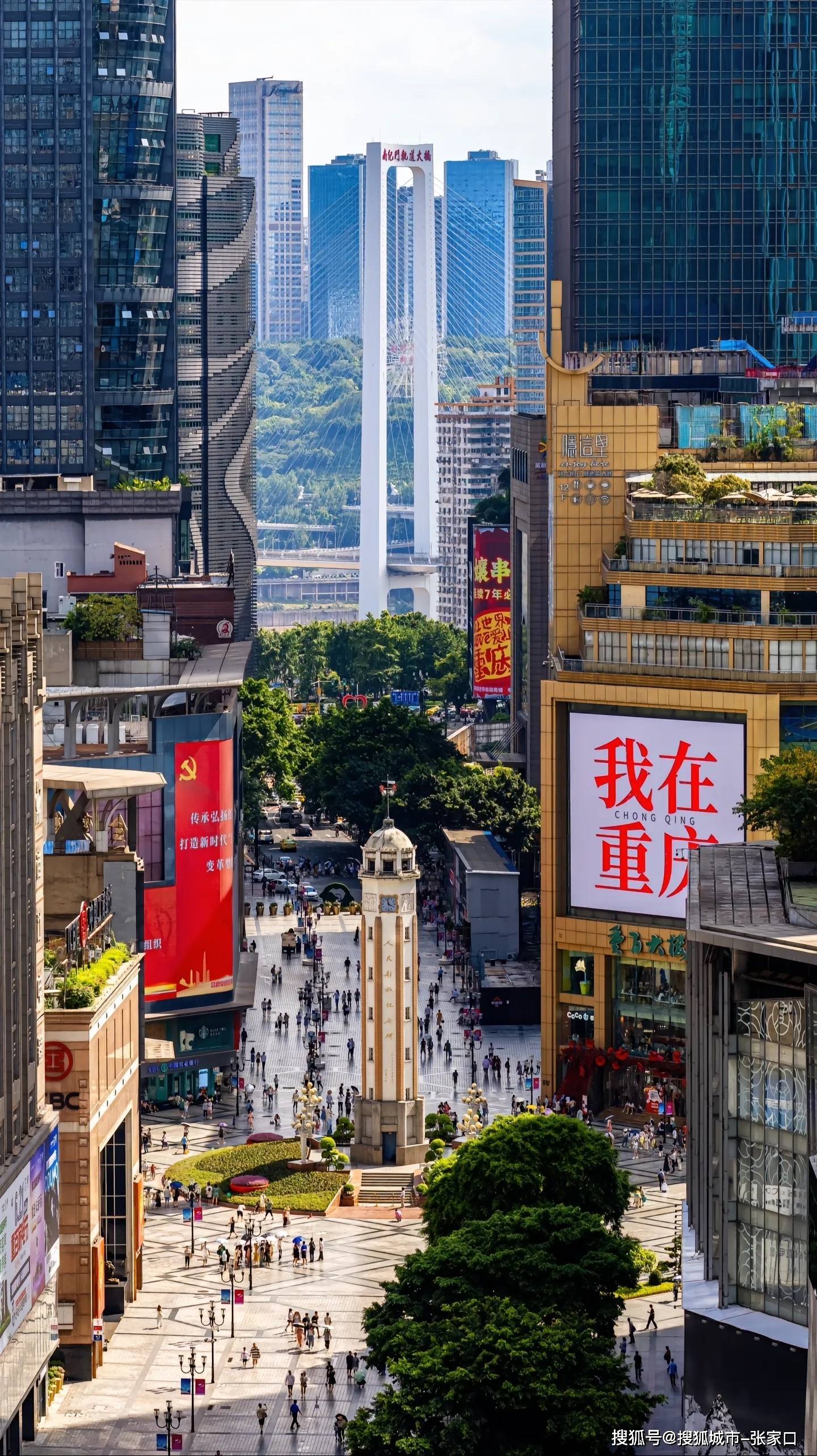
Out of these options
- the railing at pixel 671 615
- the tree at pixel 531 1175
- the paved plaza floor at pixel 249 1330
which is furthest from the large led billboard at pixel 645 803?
the tree at pixel 531 1175

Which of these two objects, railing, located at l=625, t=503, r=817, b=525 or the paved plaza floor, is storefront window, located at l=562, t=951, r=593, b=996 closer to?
the paved plaza floor

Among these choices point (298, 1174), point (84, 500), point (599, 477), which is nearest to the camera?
point (298, 1174)

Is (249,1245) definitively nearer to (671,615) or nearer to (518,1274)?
(518,1274)

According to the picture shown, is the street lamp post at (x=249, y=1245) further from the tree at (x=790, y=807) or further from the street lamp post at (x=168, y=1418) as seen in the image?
the tree at (x=790, y=807)

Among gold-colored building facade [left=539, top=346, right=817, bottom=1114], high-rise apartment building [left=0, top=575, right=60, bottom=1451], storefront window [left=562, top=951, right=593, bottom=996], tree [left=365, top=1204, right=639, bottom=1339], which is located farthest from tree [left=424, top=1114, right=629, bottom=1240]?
storefront window [left=562, top=951, right=593, bottom=996]

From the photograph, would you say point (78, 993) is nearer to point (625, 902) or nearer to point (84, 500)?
point (625, 902)

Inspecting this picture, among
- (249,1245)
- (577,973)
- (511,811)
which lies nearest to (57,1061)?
(249,1245)

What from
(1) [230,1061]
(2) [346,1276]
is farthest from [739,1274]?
(1) [230,1061]
